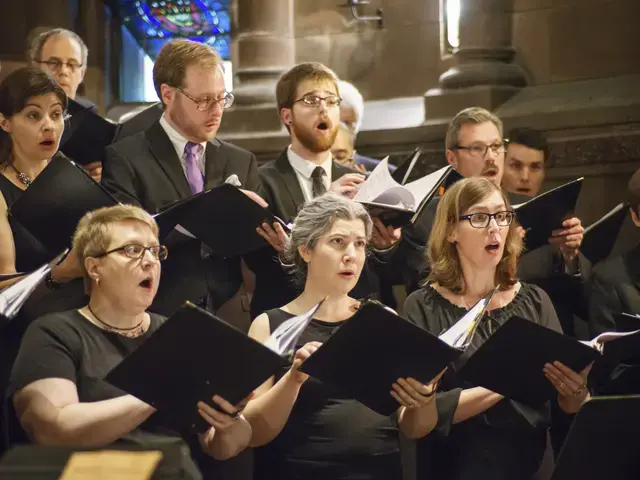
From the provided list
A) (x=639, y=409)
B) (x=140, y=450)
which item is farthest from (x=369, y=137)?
(x=140, y=450)

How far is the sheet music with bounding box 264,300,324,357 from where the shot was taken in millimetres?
3199

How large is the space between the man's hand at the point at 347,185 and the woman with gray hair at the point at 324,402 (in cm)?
32

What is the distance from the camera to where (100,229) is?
3.62 meters

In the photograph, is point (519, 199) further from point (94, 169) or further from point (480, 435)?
point (94, 169)

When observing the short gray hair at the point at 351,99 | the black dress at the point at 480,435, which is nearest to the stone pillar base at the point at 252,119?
the short gray hair at the point at 351,99

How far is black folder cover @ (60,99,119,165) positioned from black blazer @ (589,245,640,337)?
1946mm

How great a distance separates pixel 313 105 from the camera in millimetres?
4602

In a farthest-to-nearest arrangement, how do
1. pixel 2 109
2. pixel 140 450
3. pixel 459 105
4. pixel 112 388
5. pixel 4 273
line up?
pixel 459 105, pixel 2 109, pixel 4 273, pixel 112 388, pixel 140 450

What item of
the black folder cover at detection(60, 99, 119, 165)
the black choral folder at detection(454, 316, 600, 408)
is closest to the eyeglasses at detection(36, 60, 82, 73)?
the black folder cover at detection(60, 99, 119, 165)

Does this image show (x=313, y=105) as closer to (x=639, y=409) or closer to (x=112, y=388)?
(x=112, y=388)

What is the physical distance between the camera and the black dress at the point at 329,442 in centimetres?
371

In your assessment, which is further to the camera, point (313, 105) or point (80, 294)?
point (313, 105)

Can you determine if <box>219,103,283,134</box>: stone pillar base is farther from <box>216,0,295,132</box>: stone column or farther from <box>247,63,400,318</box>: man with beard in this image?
<box>247,63,400,318</box>: man with beard

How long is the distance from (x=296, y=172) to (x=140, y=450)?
8.00 ft
